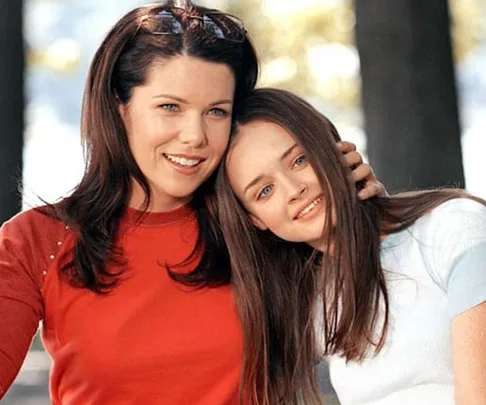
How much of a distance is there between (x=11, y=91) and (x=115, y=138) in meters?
1.72

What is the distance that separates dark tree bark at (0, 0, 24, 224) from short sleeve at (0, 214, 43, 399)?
1556 mm

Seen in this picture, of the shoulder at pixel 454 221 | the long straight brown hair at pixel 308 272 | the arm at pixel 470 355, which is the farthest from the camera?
the long straight brown hair at pixel 308 272

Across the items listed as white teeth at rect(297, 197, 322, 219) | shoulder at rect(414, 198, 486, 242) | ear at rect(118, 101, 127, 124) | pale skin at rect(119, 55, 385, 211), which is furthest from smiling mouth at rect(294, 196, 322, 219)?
ear at rect(118, 101, 127, 124)

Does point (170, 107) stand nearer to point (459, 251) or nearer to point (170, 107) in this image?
point (170, 107)

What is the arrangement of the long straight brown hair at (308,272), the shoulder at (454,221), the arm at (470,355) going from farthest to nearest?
the long straight brown hair at (308,272) < the shoulder at (454,221) < the arm at (470,355)

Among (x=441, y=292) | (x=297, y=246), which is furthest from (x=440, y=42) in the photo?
(x=441, y=292)

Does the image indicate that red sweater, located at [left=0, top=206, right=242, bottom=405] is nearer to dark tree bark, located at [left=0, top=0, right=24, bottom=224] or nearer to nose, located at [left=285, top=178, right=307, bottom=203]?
nose, located at [left=285, top=178, right=307, bottom=203]

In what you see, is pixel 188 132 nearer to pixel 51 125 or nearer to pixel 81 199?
pixel 81 199

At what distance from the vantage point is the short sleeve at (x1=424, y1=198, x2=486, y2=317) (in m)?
1.84

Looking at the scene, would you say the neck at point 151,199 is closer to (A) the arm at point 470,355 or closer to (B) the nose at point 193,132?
(B) the nose at point 193,132

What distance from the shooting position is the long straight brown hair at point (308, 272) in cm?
202

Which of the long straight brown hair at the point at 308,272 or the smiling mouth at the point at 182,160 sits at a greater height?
the smiling mouth at the point at 182,160

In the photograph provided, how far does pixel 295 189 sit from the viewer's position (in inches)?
79.8

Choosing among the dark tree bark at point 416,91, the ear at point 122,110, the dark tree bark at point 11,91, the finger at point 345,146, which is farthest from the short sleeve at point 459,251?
the dark tree bark at point 11,91
